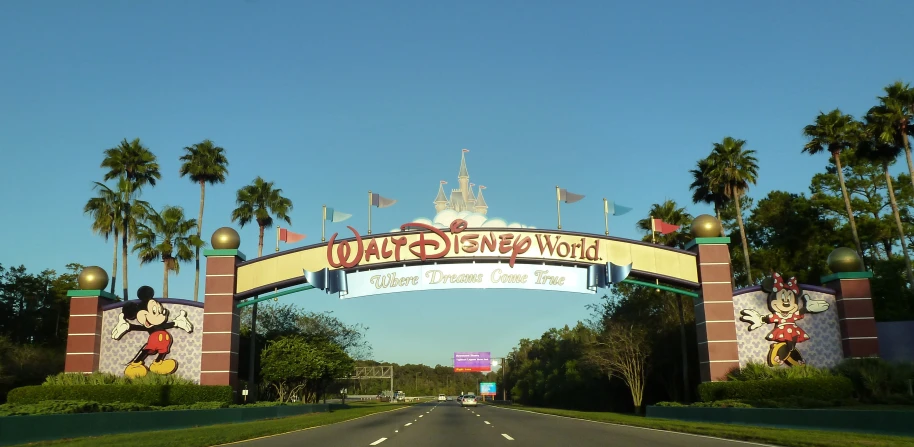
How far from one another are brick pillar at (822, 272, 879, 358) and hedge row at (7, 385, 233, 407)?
32098mm

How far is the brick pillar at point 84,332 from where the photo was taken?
36531 mm

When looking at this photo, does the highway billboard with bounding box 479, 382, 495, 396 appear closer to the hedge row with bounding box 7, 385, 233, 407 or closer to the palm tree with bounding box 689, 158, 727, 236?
the palm tree with bounding box 689, 158, 727, 236

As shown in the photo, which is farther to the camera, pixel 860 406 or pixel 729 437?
pixel 860 406

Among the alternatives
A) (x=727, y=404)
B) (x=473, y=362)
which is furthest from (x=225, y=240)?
(x=473, y=362)

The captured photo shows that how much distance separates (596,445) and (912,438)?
7352mm

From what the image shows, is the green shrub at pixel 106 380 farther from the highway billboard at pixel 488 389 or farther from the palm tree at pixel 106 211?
the highway billboard at pixel 488 389

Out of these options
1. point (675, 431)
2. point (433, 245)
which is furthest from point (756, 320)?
point (433, 245)

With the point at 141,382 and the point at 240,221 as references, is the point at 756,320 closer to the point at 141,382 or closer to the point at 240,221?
the point at 141,382

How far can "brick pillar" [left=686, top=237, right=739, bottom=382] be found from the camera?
3484 centimetres

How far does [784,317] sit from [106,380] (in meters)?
34.9

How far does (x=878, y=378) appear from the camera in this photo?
3142cm

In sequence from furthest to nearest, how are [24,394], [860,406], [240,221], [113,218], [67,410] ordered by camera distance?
1. [240,221]
2. [113,218]
3. [24,394]
4. [860,406]
5. [67,410]

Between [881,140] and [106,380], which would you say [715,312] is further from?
[106,380]

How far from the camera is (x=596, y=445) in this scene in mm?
16781
